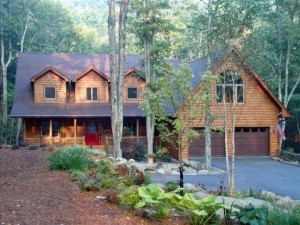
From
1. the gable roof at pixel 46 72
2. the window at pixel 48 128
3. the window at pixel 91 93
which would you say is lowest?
the window at pixel 48 128

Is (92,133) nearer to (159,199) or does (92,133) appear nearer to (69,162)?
(69,162)

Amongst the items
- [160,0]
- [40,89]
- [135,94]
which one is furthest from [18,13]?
[160,0]

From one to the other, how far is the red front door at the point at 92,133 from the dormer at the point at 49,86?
2.52m

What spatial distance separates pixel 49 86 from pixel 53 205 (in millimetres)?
21570

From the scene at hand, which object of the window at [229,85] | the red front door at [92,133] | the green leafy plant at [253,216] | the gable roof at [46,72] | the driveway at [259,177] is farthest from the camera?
the red front door at [92,133]

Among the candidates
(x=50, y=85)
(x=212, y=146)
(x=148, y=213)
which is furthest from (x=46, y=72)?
(x=148, y=213)

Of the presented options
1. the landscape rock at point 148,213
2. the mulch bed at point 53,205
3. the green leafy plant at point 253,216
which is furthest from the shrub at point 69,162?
the green leafy plant at point 253,216

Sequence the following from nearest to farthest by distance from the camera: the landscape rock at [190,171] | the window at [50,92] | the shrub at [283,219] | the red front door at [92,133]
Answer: the shrub at [283,219]
the landscape rock at [190,171]
the window at [50,92]
the red front door at [92,133]

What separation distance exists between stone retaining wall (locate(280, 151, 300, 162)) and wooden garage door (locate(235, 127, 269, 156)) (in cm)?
111

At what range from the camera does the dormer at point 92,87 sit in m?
28.3

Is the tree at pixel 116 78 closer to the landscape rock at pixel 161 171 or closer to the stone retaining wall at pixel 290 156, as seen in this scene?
the landscape rock at pixel 161 171

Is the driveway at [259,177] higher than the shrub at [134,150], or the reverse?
the shrub at [134,150]

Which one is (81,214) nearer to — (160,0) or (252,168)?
(252,168)

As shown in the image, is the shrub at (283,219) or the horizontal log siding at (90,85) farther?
the horizontal log siding at (90,85)
